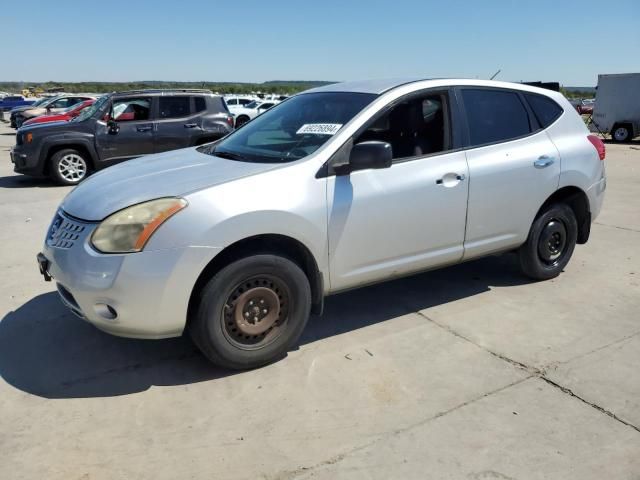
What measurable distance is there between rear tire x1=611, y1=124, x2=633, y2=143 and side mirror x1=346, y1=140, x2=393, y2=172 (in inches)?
838

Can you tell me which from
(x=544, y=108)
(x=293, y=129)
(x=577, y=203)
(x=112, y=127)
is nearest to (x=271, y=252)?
(x=293, y=129)

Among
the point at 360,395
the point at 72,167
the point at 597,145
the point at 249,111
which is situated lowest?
the point at 360,395

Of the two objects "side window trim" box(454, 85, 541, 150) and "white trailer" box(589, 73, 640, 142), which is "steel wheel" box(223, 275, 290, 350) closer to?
"side window trim" box(454, 85, 541, 150)

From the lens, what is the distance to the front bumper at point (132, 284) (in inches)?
114

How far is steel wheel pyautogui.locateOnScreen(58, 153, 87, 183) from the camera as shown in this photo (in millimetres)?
10055

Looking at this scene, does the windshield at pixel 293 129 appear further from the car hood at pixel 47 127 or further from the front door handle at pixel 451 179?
the car hood at pixel 47 127

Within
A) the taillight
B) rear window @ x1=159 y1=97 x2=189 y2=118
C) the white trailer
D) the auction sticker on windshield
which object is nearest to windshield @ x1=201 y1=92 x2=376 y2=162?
the auction sticker on windshield

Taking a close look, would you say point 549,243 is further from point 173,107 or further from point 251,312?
point 173,107

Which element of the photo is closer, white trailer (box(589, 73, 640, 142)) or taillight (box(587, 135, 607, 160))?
taillight (box(587, 135, 607, 160))

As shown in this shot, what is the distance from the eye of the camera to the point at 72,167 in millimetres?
10172

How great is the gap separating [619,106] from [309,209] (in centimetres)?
2186

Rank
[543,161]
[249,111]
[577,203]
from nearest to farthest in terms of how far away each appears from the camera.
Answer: [543,161], [577,203], [249,111]

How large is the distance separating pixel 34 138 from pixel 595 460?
33.3 ft

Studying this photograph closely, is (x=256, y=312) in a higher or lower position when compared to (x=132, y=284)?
lower
